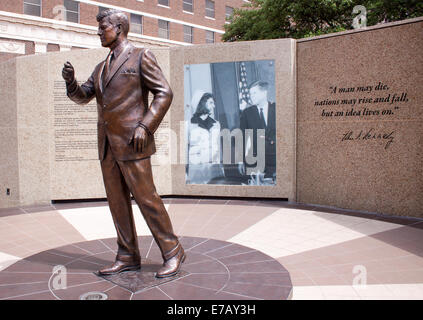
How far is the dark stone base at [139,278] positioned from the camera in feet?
11.3

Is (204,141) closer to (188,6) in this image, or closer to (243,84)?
(243,84)

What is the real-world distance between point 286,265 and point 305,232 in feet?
4.79

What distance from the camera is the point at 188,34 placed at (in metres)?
34.3

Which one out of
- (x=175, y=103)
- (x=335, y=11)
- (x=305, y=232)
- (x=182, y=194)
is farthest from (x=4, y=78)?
(x=335, y=11)

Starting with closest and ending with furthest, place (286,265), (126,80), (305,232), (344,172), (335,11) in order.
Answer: (126,80) < (286,265) < (305,232) < (344,172) < (335,11)

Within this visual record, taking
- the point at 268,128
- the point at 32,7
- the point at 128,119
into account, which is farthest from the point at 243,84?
the point at 32,7

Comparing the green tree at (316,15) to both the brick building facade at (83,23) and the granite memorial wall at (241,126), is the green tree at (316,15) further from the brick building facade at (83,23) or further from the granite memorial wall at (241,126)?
the brick building facade at (83,23)

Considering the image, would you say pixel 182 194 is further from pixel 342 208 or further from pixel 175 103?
pixel 342 208

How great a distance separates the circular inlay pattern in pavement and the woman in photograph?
11.2ft

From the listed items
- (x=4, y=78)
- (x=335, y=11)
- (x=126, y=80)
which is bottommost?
(x=126, y=80)

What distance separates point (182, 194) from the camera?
830cm
